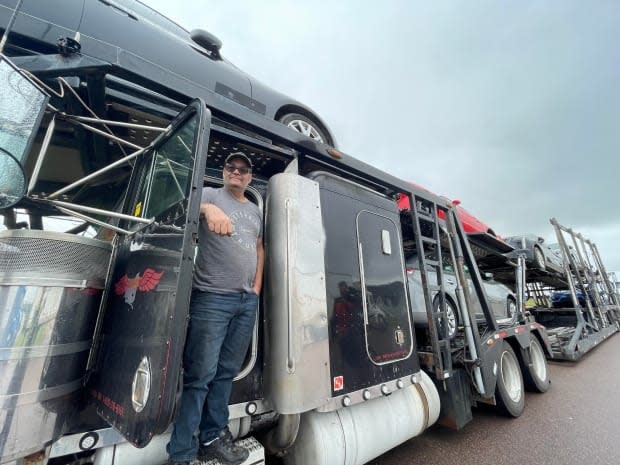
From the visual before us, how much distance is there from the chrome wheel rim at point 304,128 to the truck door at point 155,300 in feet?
6.30

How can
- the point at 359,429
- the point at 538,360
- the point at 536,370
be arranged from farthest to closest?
the point at 538,360 → the point at 536,370 → the point at 359,429

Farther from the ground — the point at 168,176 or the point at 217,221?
the point at 168,176

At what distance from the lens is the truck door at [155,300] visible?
1.13 metres

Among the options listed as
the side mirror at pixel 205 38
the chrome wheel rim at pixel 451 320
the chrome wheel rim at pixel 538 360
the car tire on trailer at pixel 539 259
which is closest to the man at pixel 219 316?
the side mirror at pixel 205 38

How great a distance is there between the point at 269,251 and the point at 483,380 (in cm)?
272

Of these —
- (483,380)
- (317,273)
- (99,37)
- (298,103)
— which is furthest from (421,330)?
(99,37)

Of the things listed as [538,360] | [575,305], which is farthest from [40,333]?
[575,305]

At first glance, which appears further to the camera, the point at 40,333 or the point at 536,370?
the point at 536,370

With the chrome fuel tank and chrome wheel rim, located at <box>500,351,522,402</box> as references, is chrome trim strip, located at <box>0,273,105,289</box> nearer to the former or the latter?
the chrome fuel tank

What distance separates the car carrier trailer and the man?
5.2 inches

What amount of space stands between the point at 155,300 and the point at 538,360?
18.6ft

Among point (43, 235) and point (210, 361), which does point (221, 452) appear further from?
point (43, 235)

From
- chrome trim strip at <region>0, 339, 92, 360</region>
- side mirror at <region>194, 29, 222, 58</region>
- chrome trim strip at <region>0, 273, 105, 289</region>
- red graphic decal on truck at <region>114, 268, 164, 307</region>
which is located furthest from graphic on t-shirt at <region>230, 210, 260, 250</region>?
side mirror at <region>194, 29, 222, 58</region>

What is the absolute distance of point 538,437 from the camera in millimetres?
3170
